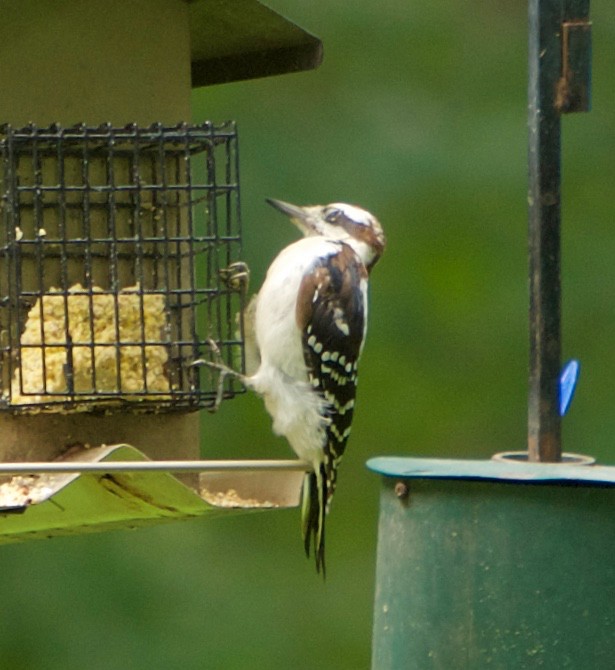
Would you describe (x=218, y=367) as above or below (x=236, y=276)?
below

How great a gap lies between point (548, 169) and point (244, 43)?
164 cm

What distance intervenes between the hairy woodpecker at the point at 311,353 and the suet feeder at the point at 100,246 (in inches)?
8.2

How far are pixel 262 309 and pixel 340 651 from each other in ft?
10.1

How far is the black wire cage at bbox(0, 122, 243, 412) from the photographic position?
4.09 m

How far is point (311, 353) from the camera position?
15.1 ft

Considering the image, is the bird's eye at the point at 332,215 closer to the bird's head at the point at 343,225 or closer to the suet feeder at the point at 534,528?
the bird's head at the point at 343,225

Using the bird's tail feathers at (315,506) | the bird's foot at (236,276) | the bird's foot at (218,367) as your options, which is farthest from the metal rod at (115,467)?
the bird's tail feathers at (315,506)

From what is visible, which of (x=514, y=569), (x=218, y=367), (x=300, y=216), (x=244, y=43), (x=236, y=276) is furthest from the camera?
(x=300, y=216)

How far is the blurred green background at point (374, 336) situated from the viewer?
276 inches

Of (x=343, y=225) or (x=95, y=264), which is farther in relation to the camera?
(x=343, y=225)

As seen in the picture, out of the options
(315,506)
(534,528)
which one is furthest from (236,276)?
(534,528)

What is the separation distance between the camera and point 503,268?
7.23 m

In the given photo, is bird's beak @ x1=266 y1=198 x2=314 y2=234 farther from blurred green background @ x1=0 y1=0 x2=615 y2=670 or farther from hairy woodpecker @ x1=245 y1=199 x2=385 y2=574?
blurred green background @ x1=0 y1=0 x2=615 y2=670

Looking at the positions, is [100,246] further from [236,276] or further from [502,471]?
[502,471]
